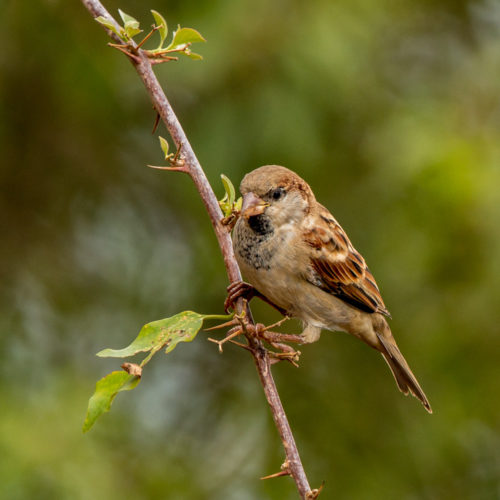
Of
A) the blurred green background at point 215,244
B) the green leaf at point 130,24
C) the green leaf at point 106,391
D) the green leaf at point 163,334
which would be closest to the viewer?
the green leaf at point 106,391

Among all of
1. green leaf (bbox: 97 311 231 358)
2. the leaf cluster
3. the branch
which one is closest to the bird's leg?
the branch

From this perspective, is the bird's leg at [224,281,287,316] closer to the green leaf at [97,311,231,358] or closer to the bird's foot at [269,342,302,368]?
the bird's foot at [269,342,302,368]

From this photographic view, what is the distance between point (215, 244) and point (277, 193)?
1.75 metres

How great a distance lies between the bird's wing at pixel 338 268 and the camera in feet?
12.2

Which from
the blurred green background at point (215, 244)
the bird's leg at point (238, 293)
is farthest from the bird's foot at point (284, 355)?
the blurred green background at point (215, 244)

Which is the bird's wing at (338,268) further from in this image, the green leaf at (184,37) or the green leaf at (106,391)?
the green leaf at (106,391)

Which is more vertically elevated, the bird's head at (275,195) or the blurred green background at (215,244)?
the bird's head at (275,195)

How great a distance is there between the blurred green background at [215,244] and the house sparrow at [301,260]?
90 cm

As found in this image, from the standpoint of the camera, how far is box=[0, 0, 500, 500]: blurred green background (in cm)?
461

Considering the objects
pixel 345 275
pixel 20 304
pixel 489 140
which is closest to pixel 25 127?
pixel 20 304

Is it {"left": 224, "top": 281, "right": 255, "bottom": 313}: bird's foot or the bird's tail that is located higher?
{"left": 224, "top": 281, "right": 255, "bottom": 313}: bird's foot

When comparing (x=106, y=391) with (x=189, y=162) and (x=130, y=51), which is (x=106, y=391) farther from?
(x=130, y=51)

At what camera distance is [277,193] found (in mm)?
3455

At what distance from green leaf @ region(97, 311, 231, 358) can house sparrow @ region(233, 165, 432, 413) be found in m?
0.96
